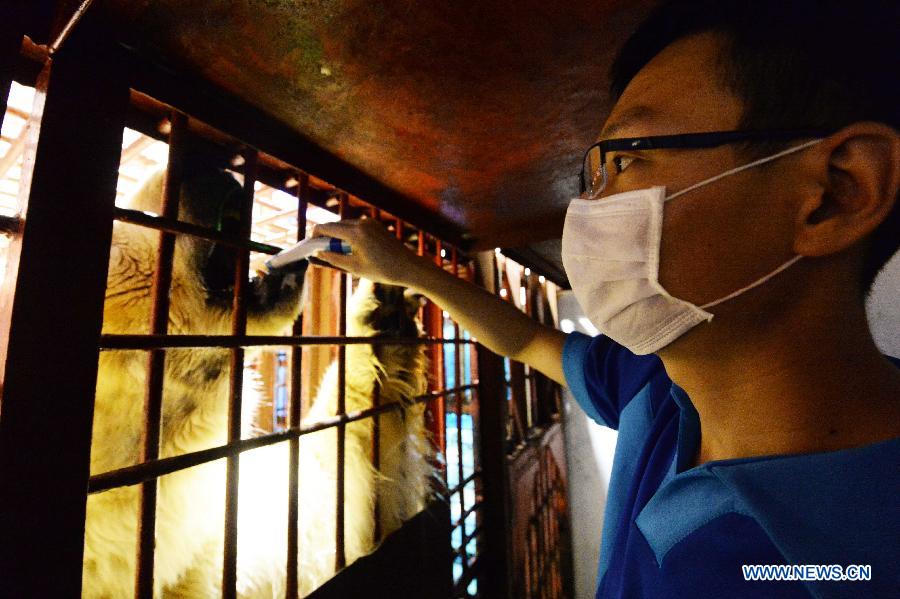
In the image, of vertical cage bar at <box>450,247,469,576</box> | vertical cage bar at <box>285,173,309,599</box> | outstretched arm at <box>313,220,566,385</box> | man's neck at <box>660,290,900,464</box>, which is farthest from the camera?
vertical cage bar at <box>450,247,469,576</box>

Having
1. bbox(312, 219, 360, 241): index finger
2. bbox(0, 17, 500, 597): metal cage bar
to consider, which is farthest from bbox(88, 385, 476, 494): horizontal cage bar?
bbox(312, 219, 360, 241): index finger

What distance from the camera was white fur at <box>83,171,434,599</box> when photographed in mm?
1031

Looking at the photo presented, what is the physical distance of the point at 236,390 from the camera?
0.99m

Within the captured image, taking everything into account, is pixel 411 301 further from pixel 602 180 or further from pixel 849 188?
pixel 849 188

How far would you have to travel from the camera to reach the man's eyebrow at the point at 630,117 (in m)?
0.73

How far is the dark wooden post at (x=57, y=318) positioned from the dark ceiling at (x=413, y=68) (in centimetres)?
17

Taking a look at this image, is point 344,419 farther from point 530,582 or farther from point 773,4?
point 530,582

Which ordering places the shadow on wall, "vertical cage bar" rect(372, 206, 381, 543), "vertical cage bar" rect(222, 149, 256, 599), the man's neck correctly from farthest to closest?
the shadow on wall → "vertical cage bar" rect(372, 206, 381, 543) → "vertical cage bar" rect(222, 149, 256, 599) → the man's neck

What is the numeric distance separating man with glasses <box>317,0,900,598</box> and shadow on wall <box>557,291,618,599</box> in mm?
3790

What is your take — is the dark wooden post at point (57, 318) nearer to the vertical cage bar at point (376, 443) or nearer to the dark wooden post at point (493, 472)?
the vertical cage bar at point (376, 443)

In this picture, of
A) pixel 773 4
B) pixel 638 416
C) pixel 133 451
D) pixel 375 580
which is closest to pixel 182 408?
pixel 133 451

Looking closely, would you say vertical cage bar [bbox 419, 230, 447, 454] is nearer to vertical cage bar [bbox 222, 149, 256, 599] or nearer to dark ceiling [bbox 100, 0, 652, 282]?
dark ceiling [bbox 100, 0, 652, 282]

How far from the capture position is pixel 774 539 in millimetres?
582

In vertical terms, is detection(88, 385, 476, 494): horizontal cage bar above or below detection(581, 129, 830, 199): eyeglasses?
below
